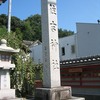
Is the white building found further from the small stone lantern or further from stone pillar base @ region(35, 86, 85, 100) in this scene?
the small stone lantern

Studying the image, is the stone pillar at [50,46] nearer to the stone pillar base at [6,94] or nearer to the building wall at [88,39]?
the stone pillar base at [6,94]

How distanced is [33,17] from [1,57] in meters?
84.8

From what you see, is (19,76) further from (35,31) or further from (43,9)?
(35,31)

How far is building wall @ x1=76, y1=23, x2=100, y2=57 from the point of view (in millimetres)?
31953

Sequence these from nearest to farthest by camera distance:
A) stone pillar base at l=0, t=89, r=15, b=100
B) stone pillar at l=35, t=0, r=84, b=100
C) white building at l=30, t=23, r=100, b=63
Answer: stone pillar base at l=0, t=89, r=15, b=100 → stone pillar at l=35, t=0, r=84, b=100 → white building at l=30, t=23, r=100, b=63

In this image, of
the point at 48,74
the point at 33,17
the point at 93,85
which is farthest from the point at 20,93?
the point at 33,17

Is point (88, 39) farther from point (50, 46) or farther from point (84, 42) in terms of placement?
point (50, 46)

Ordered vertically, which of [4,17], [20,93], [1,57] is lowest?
[20,93]

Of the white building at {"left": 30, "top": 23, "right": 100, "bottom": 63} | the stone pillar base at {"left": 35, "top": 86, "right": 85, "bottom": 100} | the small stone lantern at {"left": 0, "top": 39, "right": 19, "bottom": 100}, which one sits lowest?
the stone pillar base at {"left": 35, "top": 86, "right": 85, "bottom": 100}

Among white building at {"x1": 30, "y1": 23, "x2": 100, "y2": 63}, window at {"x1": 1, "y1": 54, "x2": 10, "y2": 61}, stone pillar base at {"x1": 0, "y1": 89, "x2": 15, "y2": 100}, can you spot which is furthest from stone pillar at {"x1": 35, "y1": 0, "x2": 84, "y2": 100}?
white building at {"x1": 30, "y1": 23, "x2": 100, "y2": 63}

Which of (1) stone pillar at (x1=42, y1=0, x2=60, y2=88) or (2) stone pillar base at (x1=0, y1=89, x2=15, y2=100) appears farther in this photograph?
(1) stone pillar at (x1=42, y1=0, x2=60, y2=88)

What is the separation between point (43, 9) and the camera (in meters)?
11.4

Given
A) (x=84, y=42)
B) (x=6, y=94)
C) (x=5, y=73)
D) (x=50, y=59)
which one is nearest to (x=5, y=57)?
(x=5, y=73)

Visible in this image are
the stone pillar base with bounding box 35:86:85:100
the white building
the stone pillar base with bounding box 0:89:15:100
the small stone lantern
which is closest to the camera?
the stone pillar base with bounding box 0:89:15:100
